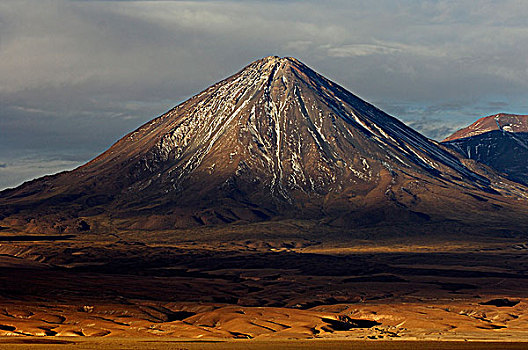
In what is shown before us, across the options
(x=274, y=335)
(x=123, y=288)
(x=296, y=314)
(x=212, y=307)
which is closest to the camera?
(x=274, y=335)

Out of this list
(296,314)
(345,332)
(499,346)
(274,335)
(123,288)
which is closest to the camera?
(499,346)

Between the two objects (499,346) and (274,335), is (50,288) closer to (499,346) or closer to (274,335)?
(274,335)

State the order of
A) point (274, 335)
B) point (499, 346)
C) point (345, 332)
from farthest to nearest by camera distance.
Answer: point (345, 332) → point (274, 335) → point (499, 346)

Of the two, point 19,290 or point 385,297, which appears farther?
point 385,297

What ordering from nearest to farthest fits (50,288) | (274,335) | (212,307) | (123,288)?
(274,335)
(212,307)
(50,288)
(123,288)

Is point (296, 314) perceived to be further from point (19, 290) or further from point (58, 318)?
point (19, 290)

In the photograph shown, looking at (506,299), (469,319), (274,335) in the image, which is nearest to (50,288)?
(274,335)

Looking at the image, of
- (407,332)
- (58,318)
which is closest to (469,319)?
(407,332)

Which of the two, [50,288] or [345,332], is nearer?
[345,332]
